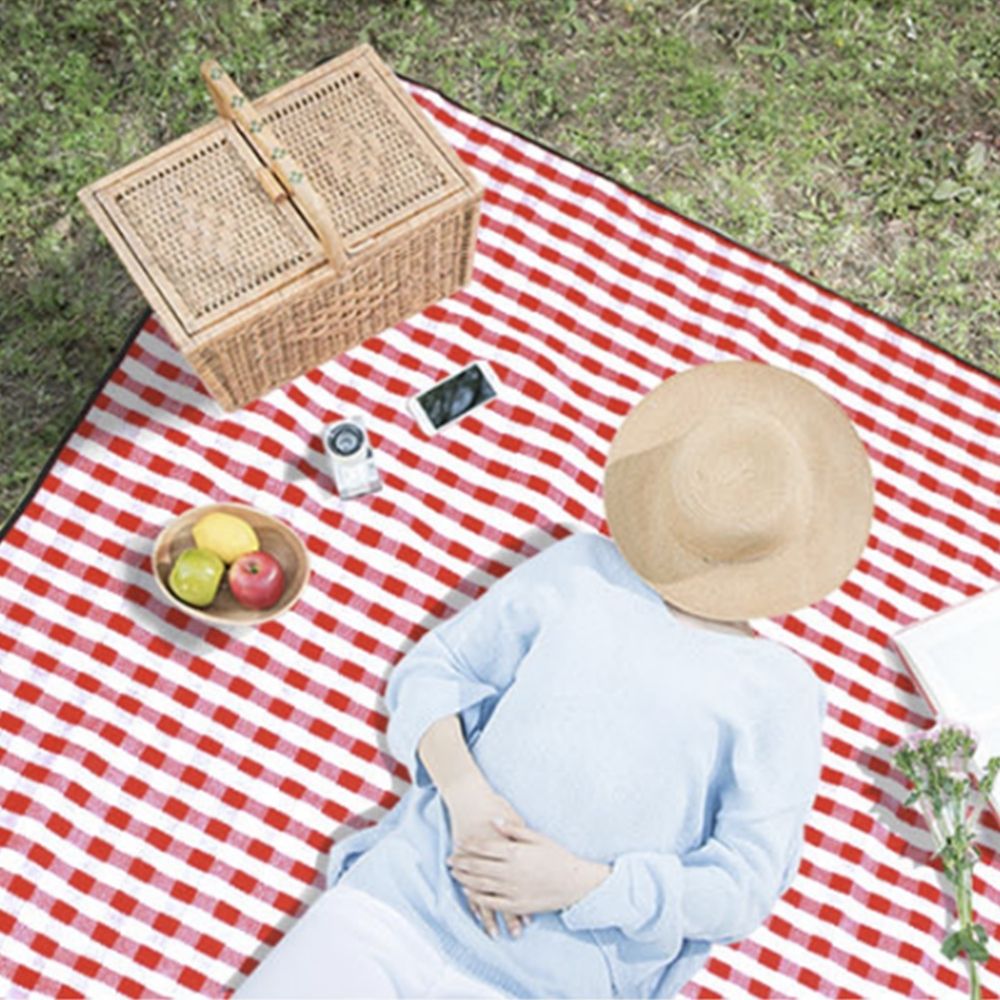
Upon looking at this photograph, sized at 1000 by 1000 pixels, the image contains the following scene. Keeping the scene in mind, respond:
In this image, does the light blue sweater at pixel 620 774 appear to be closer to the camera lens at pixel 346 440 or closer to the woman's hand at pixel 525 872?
the woman's hand at pixel 525 872

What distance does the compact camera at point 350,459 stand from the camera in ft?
11.3

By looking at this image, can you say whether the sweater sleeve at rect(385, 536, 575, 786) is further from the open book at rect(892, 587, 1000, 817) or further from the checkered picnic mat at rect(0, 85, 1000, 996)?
the open book at rect(892, 587, 1000, 817)

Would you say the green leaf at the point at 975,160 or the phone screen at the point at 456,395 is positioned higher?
the green leaf at the point at 975,160

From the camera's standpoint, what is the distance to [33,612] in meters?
3.46

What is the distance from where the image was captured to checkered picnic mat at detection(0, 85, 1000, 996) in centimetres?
332

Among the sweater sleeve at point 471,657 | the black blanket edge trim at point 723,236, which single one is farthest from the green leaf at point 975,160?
the sweater sleeve at point 471,657

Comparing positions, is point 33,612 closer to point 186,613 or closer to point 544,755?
point 186,613

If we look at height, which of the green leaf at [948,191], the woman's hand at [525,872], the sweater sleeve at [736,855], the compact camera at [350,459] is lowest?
the woman's hand at [525,872]

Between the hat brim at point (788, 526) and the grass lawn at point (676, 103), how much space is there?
120 cm

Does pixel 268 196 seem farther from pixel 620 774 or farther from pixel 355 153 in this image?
pixel 620 774

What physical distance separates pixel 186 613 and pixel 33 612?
1.52 ft

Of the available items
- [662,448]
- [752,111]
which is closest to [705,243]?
[752,111]

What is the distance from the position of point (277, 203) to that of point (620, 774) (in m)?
1.73

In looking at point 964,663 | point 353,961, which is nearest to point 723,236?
point 964,663
